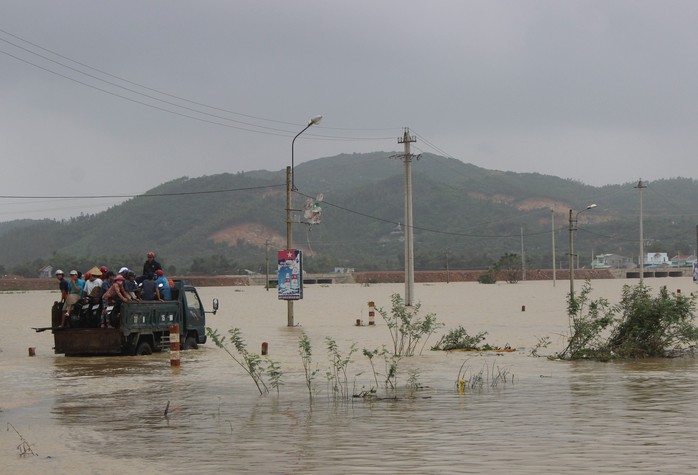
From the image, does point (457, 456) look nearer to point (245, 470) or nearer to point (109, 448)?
point (245, 470)

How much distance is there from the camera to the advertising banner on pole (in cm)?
3659

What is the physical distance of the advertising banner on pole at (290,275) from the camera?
3659 cm

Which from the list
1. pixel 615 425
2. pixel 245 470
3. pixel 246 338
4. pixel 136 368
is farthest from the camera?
pixel 246 338

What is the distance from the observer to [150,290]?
23656mm

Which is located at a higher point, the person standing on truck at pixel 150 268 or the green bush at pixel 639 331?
the person standing on truck at pixel 150 268

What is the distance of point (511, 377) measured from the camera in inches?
717

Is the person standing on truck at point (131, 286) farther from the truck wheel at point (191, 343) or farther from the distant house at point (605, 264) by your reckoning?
the distant house at point (605, 264)

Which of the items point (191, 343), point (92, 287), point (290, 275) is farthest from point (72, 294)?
point (290, 275)

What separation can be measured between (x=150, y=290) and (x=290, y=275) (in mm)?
13333

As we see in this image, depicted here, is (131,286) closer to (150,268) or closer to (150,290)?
(150,290)

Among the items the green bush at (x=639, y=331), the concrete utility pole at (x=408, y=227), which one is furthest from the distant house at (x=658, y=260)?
the green bush at (x=639, y=331)

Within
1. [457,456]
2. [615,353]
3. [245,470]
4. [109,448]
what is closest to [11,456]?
[109,448]

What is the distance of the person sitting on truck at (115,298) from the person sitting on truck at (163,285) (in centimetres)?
181

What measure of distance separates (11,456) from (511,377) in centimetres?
1018
